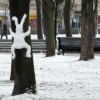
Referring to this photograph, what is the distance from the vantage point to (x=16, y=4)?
26.6ft

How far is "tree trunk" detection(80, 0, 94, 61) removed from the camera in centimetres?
1625

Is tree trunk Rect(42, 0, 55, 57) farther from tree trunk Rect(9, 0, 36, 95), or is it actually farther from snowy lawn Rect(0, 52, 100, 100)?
tree trunk Rect(9, 0, 36, 95)

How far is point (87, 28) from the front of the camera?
651 inches

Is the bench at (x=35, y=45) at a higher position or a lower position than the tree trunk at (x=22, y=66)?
lower

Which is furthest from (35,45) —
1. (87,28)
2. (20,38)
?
(20,38)

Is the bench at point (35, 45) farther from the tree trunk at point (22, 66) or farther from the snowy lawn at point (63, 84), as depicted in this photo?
the tree trunk at point (22, 66)

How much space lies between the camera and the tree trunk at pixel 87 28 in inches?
640

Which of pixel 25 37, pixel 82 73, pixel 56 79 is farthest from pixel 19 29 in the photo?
pixel 82 73

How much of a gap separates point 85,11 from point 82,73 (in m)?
4.65

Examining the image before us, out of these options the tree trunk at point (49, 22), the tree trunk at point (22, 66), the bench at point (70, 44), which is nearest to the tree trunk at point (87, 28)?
the tree trunk at point (49, 22)

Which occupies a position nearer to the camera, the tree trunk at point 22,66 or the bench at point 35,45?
the tree trunk at point 22,66

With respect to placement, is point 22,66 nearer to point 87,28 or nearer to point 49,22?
point 87,28

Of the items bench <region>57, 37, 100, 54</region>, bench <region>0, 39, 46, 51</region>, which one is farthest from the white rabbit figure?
bench <region>0, 39, 46, 51</region>

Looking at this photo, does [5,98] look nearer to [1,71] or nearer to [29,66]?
[29,66]
